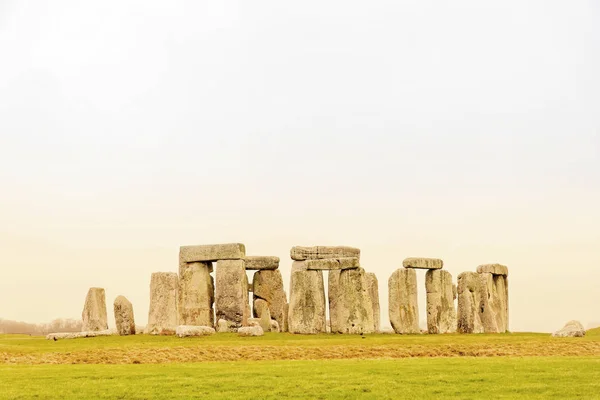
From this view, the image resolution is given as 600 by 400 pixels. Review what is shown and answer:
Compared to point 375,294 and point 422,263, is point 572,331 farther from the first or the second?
point 375,294

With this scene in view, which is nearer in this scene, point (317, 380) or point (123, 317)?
point (317, 380)

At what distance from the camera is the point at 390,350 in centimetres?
2300

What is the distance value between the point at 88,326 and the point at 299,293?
30.5 feet

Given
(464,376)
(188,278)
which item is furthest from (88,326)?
(464,376)

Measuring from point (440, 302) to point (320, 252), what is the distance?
5.48 m

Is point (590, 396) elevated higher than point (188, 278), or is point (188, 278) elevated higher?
point (188, 278)

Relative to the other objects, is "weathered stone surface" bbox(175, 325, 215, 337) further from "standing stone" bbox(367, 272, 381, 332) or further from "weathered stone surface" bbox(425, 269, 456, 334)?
"weathered stone surface" bbox(425, 269, 456, 334)

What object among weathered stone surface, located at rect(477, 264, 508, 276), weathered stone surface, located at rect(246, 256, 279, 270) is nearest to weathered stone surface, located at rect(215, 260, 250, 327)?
weathered stone surface, located at rect(246, 256, 279, 270)

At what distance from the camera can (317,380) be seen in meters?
16.2

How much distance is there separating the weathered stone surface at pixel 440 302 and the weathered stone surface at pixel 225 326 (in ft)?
27.9

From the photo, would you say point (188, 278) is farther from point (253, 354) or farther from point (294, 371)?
point (294, 371)

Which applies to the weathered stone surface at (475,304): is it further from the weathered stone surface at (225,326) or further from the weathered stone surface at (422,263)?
the weathered stone surface at (225,326)

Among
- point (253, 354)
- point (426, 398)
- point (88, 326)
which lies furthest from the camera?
point (88, 326)

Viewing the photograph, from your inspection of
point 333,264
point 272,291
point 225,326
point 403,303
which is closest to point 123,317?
point 225,326
